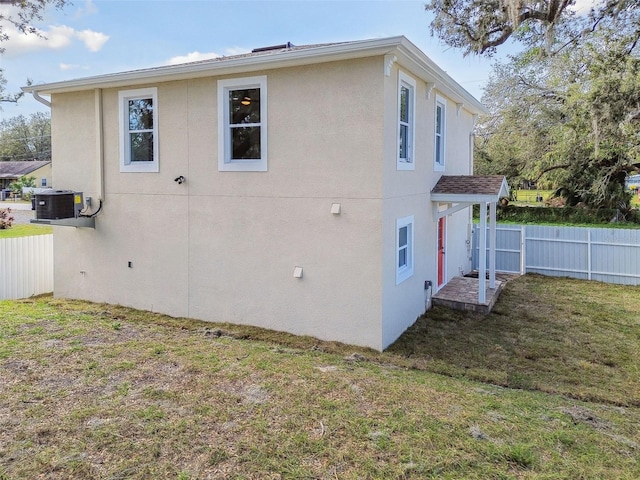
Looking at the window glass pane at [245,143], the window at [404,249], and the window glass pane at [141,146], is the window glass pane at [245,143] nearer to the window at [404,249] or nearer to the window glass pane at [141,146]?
the window glass pane at [141,146]

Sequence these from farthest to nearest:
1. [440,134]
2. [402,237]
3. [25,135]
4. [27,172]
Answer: [25,135]
[27,172]
[440,134]
[402,237]

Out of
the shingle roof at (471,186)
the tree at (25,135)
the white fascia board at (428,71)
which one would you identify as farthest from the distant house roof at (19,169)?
the shingle roof at (471,186)

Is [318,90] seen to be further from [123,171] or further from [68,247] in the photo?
[68,247]

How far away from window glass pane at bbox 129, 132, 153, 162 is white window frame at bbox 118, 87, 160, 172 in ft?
0.24

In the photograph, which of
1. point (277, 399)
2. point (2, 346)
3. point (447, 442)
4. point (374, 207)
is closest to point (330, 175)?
point (374, 207)

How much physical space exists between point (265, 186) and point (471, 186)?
426cm

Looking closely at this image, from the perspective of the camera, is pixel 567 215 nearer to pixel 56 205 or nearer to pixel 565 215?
pixel 565 215

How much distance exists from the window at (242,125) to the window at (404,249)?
8.31ft

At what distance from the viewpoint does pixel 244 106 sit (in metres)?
7.67

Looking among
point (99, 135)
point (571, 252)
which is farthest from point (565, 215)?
point (99, 135)

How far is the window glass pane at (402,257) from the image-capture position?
7884mm

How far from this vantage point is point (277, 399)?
4.56 metres

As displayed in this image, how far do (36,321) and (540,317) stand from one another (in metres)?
9.35

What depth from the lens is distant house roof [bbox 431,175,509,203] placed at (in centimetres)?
862
